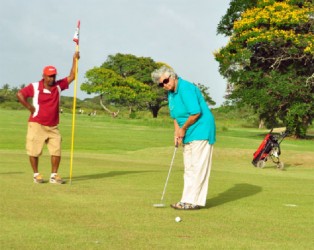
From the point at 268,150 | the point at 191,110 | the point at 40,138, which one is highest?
the point at 191,110

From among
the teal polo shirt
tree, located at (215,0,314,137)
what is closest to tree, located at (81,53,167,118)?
tree, located at (215,0,314,137)

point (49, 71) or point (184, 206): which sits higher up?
point (49, 71)

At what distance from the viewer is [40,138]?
1428cm

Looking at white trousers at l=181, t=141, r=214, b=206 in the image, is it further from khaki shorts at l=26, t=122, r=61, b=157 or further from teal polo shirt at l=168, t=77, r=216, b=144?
khaki shorts at l=26, t=122, r=61, b=157

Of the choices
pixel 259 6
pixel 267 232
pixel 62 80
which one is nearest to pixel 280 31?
pixel 259 6

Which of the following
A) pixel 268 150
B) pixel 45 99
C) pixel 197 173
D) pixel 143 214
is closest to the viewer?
pixel 143 214

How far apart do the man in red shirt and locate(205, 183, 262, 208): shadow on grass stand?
3.51 metres

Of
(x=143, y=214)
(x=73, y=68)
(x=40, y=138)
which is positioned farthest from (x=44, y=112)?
(x=143, y=214)

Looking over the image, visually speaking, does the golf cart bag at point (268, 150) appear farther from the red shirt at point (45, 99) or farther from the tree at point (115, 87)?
the tree at point (115, 87)

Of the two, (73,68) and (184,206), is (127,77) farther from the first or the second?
(184,206)

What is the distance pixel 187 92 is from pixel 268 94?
40.2 meters

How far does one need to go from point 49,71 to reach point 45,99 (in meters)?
0.60

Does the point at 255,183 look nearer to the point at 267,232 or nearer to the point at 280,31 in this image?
the point at 267,232

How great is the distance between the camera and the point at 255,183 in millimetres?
17203
